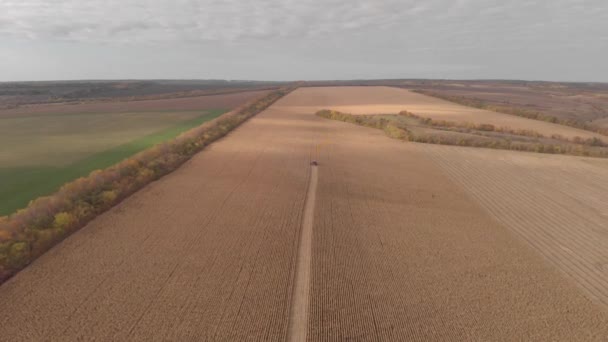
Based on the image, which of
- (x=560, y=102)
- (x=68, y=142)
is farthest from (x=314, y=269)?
(x=560, y=102)

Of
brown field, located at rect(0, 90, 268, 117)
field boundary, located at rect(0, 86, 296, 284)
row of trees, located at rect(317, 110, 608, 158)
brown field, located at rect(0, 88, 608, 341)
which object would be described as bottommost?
brown field, located at rect(0, 88, 608, 341)

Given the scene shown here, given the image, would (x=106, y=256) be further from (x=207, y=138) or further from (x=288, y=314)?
(x=207, y=138)

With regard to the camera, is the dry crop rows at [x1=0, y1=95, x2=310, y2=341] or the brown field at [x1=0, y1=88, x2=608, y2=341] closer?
the dry crop rows at [x1=0, y1=95, x2=310, y2=341]

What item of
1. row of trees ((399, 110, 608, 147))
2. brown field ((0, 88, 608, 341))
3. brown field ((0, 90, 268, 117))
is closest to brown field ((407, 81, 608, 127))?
row of trees ((399, 110, 608, 147))

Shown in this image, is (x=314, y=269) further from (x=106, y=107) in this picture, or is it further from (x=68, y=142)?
(x=106, y=107)

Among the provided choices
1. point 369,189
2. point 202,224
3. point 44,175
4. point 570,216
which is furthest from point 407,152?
point 44,175

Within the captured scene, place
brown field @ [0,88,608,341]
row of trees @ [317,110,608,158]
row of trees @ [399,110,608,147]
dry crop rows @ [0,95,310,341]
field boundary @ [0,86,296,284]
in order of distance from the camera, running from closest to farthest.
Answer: dry crop rows @ [0,95,310,341]
brown field @ [0,88,608,341]
field boundary @ [0,86,296,284]
row of trees @ [317,110,608,158]
row of trees @ [399,110,608,147]

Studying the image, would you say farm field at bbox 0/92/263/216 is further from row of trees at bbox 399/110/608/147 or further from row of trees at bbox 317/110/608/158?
row of trees at bbox 399/110/608/147
